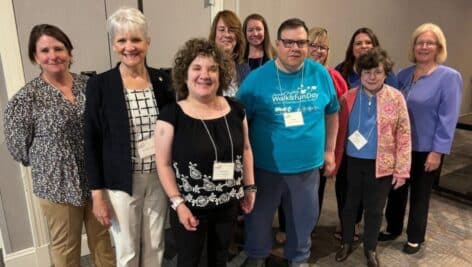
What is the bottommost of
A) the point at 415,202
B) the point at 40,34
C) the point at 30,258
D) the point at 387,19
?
the point at 30,258

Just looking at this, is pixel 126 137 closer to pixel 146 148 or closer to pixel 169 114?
pixel 146 148

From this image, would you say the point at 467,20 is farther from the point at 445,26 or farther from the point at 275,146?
Result: the point at 275,146

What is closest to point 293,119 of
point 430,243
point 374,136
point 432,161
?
point 374,136

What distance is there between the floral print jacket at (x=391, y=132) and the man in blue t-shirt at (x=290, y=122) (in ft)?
0.84

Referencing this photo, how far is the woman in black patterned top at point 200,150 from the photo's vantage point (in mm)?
1396

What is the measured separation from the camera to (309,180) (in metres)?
1.84

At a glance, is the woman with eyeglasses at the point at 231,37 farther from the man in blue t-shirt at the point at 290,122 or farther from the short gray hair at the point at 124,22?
the short gray hair at the point at 124,22

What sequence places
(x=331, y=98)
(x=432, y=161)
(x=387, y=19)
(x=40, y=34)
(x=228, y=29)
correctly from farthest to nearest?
(x=387, y=19)
(x=432, y=161)
(x=228, y=29)
(x=331, y=98)
(x=40, y=34)

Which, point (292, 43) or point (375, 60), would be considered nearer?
point (292, 43)

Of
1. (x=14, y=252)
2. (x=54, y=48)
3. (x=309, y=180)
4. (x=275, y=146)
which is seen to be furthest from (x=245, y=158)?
(x=14, y=252)

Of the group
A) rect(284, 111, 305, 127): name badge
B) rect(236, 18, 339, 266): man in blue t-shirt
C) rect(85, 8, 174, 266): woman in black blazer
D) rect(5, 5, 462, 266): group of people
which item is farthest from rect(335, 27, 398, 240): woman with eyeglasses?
rect(85, 8, 174, 266): woman in black blazer

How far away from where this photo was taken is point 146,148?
1.48 metres

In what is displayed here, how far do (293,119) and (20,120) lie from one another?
1.21 m

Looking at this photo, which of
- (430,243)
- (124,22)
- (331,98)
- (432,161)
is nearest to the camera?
(124,22)
